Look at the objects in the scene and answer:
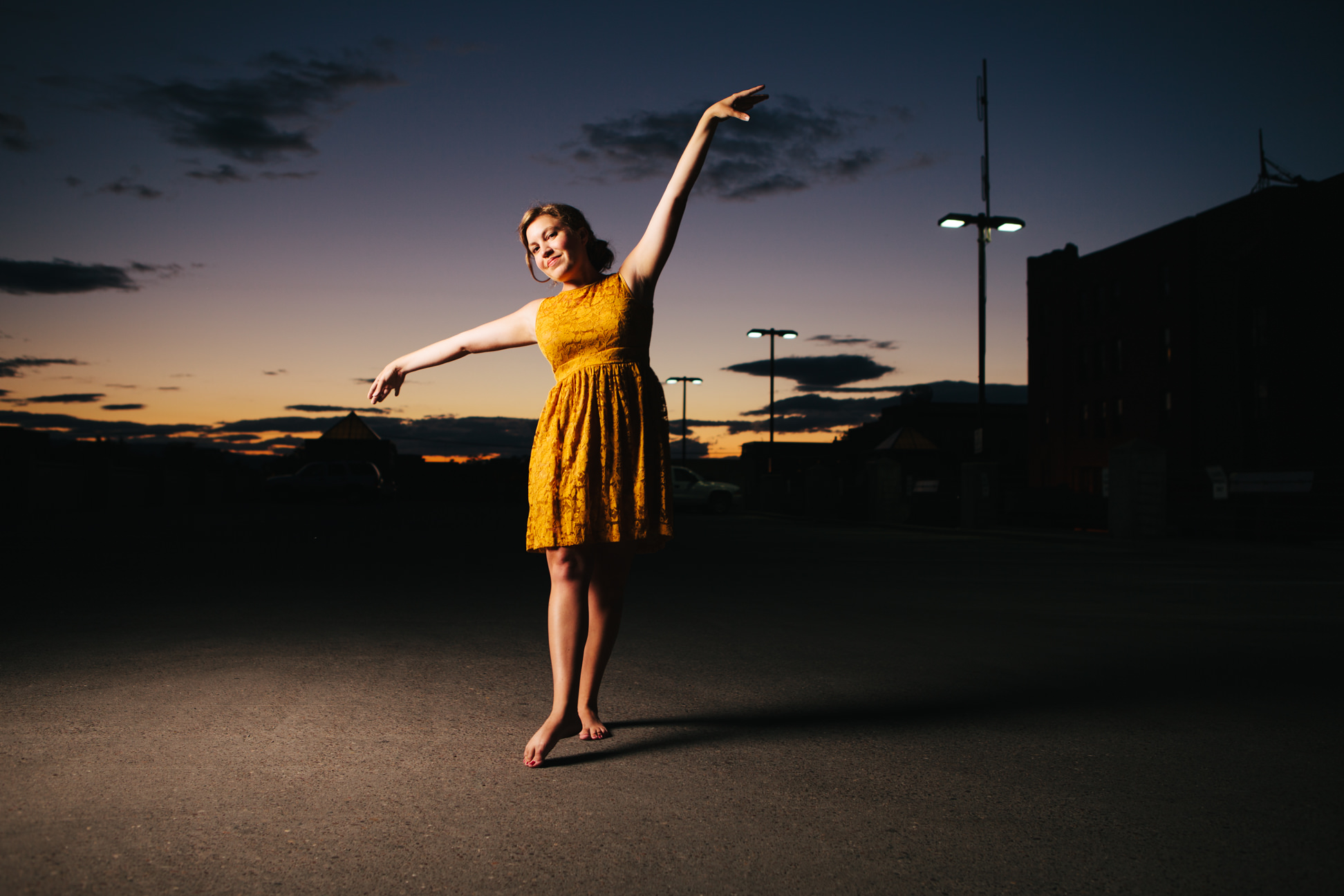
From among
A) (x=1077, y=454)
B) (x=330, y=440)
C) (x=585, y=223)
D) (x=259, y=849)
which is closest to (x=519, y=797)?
(x=259, y=849)

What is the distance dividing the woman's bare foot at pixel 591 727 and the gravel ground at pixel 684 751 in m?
0.09

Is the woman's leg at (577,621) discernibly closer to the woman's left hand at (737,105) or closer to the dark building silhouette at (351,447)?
the woman's left hand at (737,105)

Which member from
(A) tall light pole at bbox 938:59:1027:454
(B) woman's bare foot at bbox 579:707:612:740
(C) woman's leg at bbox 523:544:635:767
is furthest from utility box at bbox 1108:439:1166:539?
(C) woman's leg at bbox 523:544:635:767

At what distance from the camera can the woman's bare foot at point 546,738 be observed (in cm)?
311

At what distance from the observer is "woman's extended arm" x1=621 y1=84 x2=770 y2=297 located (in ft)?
10.2

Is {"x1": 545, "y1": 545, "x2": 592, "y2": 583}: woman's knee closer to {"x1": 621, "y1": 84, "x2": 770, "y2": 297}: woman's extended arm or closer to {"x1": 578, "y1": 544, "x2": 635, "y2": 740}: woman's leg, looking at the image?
{"x1": 578, "y1": 544, "x2": 635, "y2": 740}: woman's leg

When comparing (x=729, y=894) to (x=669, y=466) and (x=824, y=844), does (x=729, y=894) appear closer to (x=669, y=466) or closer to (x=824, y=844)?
(x=824, y=844)

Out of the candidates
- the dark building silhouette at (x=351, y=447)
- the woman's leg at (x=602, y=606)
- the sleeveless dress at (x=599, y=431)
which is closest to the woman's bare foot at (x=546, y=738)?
the woman's leg at (x=602, y=606)

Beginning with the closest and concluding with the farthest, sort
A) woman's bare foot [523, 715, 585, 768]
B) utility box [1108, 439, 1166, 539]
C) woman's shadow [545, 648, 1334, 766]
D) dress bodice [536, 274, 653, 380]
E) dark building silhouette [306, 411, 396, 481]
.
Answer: woman's bare foot [523, 715, 585, 768] → dress bodice [536, 274, 653, 380] → woman's shadow [545, 648, 1334, 766] → utility box [1108, 439, 1166, 539] → dark building silhouette [306, 411, 396, 481]

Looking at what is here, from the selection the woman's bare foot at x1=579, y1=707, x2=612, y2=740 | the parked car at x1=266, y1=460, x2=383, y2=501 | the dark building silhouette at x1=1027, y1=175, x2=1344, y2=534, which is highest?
the dark building silhouette at x1=1027, y1=175, x2=1344, y2=534

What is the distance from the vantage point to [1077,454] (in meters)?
43.7

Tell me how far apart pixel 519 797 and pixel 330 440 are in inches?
2214

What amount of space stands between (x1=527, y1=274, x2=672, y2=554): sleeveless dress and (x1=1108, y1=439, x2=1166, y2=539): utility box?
52.6ft

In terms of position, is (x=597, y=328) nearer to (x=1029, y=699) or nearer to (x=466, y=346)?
(x=466, y=346)
